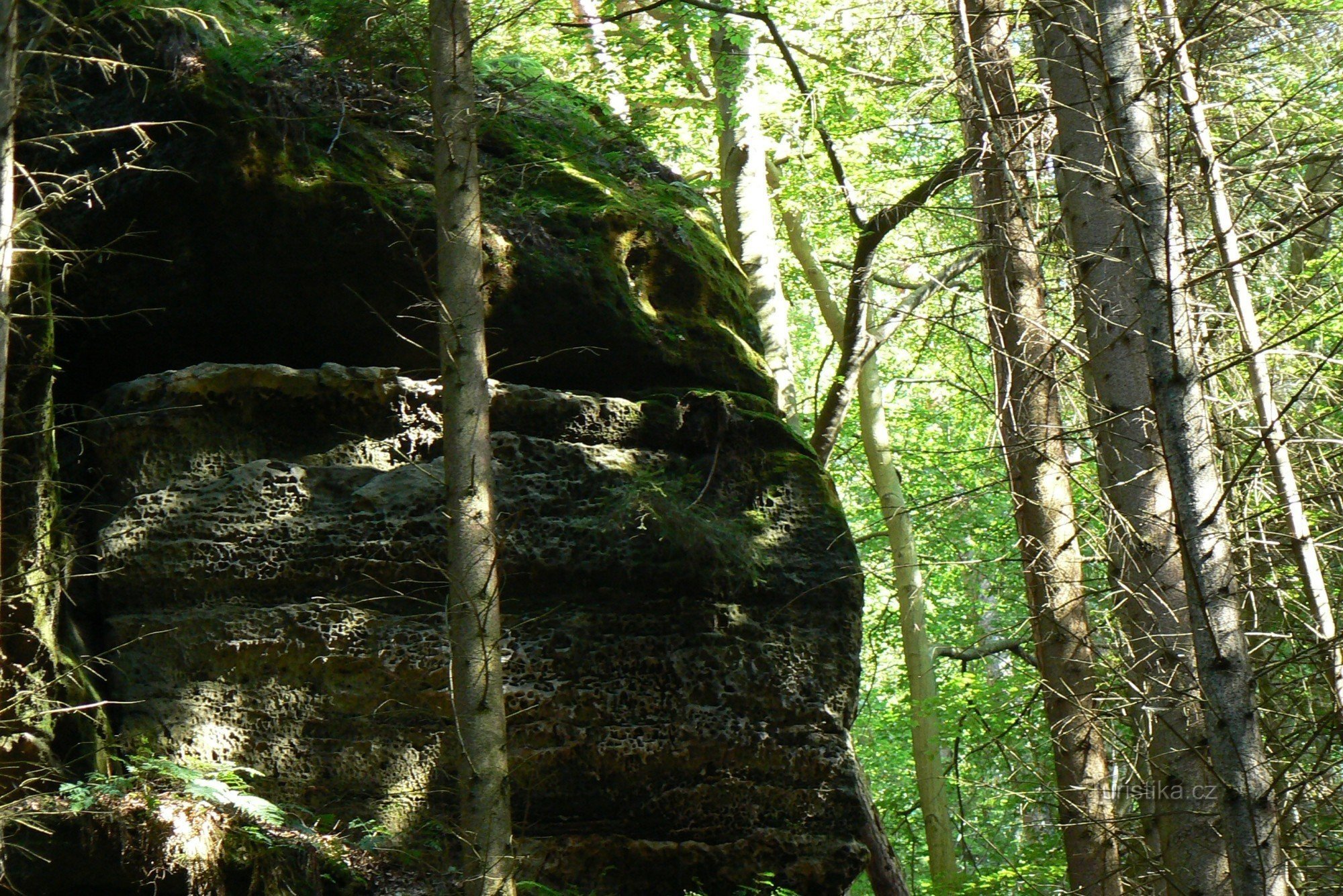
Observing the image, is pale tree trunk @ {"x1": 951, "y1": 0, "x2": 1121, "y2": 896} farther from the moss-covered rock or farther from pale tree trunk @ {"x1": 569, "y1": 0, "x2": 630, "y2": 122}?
pale tree trunk @ {"x1": 569, "y1": 0, "x2": 630, "y2": 122}

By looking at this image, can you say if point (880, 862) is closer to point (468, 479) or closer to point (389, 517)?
point (389, 517)

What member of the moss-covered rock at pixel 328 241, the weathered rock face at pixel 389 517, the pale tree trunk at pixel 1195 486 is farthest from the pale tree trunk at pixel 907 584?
the pale tree trunk at pixel 1195 486

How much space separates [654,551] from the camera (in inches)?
270

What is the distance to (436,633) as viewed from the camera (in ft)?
21.9

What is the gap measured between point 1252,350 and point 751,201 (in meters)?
8.02

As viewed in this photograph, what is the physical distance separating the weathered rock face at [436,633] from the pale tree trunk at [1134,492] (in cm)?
199

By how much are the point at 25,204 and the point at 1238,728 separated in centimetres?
755

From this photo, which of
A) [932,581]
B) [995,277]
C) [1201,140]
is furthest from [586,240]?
[932,581]

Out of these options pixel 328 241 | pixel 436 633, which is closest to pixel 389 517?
pixel 436 633

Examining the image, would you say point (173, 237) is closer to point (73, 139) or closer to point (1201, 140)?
point (73, 139)

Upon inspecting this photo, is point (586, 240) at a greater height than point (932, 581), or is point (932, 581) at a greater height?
point (586, 240)

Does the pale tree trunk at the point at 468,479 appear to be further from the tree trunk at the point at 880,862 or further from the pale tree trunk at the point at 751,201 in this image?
the pale tree trunk at the point at 751,201

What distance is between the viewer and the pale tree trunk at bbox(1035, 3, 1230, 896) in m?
5.48

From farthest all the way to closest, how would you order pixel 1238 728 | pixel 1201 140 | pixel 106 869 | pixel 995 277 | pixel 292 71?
1. pixel 995 277
2. pixel 292 71
3. pixel 106 869
4. pixel 1201 140
5. pixel 1238 728
